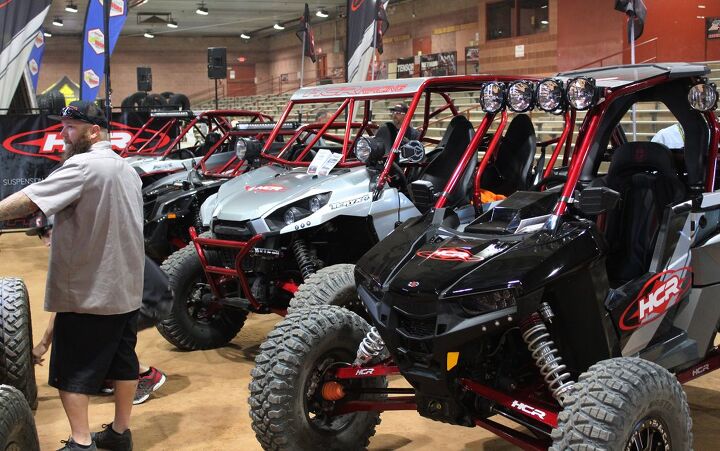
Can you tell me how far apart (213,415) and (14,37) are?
30.3 feet

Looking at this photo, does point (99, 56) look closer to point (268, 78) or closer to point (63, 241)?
point (63, 241)

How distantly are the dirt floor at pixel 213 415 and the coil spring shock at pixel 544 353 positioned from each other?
1283mm

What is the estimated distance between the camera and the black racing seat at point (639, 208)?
4.30m

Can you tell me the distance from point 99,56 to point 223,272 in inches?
412

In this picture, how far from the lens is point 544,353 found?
340 cm

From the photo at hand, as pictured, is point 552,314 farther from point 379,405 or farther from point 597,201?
point 379,405

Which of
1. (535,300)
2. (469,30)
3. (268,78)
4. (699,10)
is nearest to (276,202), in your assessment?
(535,300)

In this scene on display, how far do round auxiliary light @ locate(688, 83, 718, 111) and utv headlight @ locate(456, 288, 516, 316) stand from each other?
1.83 meters

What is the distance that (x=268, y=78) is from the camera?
3647cm

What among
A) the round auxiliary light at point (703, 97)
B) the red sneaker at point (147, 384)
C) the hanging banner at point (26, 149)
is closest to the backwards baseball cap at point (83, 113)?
the red sneaker at point (147, 384)

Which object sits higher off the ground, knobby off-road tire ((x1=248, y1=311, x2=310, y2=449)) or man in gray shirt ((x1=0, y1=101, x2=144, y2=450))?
man in gray shirt ((x1=0, y1=101, x2=144, y2=450))

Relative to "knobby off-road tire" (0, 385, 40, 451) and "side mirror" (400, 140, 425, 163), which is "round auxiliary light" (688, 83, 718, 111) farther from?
"knobby off-road tire" (0, 385, 40, 451)

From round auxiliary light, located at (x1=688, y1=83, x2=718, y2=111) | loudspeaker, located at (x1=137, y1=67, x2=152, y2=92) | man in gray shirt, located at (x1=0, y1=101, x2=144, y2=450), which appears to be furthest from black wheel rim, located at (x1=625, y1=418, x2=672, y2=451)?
loudspeaker, located at (x1=137, y1=67, x2=152, y2=92)

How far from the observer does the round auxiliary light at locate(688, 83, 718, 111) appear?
4.42m
